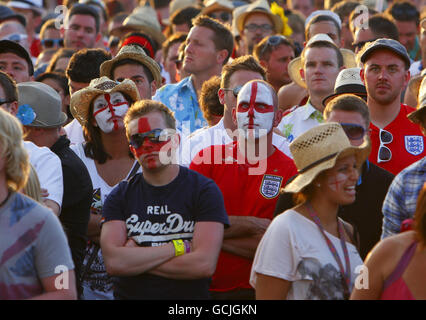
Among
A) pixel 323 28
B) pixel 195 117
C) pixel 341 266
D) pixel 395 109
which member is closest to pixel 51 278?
pixel 341 266

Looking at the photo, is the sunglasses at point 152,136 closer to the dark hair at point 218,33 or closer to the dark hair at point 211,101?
the dark hair at point 211,101

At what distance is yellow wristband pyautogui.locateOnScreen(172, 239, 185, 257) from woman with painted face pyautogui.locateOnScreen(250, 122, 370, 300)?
1.67 feet

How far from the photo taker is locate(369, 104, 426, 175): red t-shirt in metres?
6.08

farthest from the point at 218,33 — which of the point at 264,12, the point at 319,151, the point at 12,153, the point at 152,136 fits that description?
the point at 12,153

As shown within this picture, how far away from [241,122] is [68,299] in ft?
7.40

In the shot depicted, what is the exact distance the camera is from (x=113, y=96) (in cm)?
618

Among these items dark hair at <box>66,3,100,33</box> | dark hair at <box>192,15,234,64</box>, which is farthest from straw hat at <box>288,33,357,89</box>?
dark hair at <box>66,3,100,33</box>

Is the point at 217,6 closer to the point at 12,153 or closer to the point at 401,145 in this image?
the point at 401,145

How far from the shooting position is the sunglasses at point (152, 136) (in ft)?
16.3

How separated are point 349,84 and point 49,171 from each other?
270cm

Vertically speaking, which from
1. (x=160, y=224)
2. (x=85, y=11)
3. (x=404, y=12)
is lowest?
(x=160, y=224)

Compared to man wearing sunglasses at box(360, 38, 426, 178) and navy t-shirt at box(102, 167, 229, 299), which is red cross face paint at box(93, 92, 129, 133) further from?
man wearing sunglasses at box(360, 38, 426, 178)

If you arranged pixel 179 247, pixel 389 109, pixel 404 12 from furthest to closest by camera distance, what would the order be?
1. pixel 404 12
2. pixel 389 109
3. pixel 179 247

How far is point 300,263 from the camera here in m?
4.25
